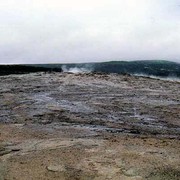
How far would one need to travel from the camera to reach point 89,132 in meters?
7.89

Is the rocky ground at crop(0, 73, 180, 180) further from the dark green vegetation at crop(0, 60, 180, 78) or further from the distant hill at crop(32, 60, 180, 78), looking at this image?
the distant hill at crop(32, 60, 180, 78)

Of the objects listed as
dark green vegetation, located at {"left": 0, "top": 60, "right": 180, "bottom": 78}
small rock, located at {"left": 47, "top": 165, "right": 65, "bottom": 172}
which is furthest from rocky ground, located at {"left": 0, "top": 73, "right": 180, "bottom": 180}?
dark green vegetation, located at {"left": 0, "top": 60, "right": 180, "bottom": 78}

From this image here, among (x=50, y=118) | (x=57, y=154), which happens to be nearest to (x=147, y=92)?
(x=50, y=118)

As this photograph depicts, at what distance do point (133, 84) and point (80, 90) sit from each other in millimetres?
2698

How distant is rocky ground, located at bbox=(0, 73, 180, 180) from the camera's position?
5.64 m

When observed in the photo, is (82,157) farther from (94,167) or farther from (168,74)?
(168,74)

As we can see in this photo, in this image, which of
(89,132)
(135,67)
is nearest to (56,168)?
(89,132)

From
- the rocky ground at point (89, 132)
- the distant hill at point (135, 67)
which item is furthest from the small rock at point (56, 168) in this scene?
the distant hill at point (135, 67)

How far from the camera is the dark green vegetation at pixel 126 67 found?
93.9 feet

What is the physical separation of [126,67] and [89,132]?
2527cm

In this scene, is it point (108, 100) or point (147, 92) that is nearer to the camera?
point (108, 100)

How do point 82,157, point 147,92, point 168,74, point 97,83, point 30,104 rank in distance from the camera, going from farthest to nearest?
point 168,74 → point 97,83 → point 147,92 → point 30,104 → point 82,157

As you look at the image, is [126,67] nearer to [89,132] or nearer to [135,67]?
[135,67]

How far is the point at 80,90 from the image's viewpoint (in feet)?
46.4
